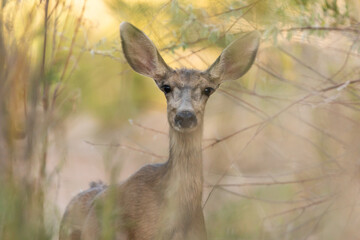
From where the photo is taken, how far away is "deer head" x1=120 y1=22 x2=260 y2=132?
10.4 ft

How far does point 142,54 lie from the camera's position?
11.2ft

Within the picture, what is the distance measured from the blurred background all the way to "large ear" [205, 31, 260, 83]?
0.23m

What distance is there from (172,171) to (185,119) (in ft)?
1.03

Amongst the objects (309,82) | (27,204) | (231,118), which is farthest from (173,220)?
(309,82)

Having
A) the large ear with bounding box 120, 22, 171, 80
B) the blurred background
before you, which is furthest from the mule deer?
the blurred background

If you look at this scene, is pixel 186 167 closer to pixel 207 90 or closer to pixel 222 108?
pixel 207 90

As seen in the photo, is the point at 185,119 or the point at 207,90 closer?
the point at 185,119

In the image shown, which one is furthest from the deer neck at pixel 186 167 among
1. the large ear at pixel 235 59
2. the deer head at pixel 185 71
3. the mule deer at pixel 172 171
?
the large ear at pixel 235 59

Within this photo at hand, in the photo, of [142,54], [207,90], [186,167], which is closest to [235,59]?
[207,90]

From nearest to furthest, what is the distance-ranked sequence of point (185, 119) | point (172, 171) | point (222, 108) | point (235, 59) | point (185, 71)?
point (185, 119), point (172, 171), point (185, 71), point (235, 59), point (222, 108)

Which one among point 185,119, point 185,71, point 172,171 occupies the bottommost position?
point 172,171

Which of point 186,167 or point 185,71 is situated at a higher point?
point 185,71

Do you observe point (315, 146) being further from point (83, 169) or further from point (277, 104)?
point (83, 169)

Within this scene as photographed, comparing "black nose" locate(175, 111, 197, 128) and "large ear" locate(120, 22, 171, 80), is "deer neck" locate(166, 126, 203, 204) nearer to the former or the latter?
"black nose" locate(175, 111, 197, 128)
